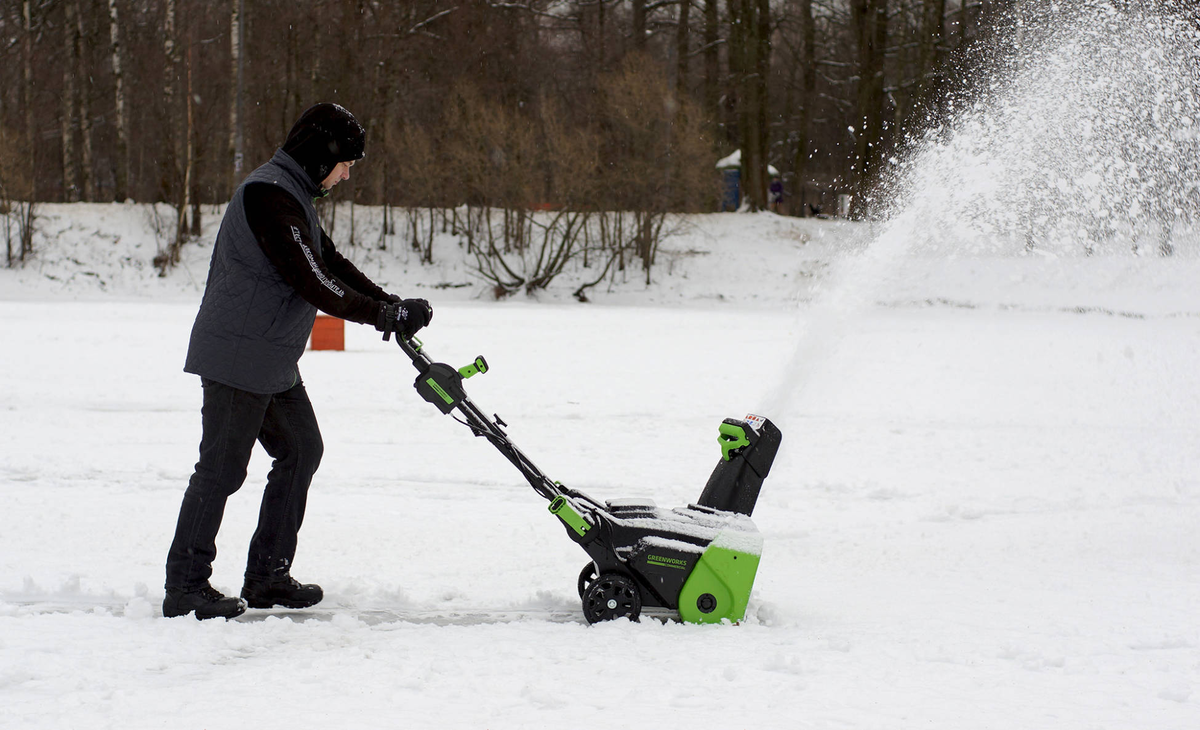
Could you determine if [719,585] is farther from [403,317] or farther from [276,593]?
[276,593]

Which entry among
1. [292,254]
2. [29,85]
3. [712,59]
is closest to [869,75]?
[712,59]

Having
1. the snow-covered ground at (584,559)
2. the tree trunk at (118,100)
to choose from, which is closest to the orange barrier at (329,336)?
the snow-covered ground at (584,559)

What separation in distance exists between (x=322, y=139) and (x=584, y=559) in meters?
1.94

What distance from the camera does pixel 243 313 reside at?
3.26 meters

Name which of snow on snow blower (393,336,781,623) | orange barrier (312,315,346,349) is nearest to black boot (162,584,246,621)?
snow on snow blower (393,336,781,623)

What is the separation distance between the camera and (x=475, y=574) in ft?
13.0

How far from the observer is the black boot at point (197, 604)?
131 inches

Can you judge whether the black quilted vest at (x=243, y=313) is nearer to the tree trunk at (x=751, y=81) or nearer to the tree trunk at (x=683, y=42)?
the tree trunk at (x=751, y=81)

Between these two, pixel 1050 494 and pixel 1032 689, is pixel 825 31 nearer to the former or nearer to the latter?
pixel 1050 494

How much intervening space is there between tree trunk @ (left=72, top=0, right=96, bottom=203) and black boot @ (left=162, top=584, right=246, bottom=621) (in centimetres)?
2772

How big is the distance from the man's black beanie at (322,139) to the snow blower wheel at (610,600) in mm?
1623

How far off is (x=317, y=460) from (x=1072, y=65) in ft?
17.6

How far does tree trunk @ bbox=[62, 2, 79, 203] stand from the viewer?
87.1ft

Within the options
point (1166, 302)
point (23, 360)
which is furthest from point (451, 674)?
point (1166, 302)
